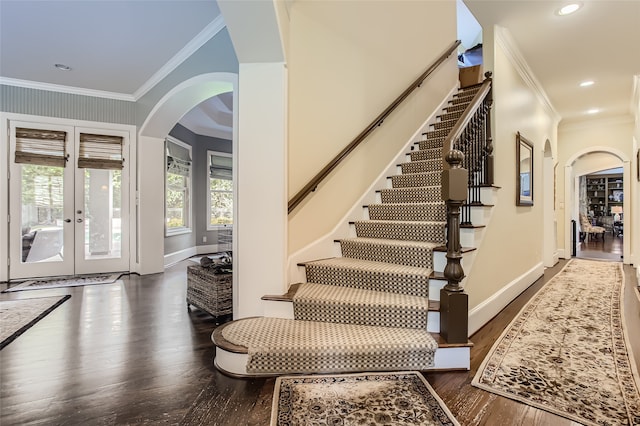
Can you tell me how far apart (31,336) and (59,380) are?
0.98m

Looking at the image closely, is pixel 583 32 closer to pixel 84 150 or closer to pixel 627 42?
pixel 627 42

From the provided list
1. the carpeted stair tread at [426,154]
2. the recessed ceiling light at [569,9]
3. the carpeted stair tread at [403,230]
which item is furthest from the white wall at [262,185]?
the recessed ceiling light at [569,9]

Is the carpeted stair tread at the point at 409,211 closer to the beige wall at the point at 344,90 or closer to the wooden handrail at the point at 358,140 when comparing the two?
the beige wall at the point at 344,90

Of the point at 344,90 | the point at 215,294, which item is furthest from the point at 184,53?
the point at 215,294

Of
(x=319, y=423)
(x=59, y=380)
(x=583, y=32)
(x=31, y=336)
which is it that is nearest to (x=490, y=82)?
(x=583, y=32)

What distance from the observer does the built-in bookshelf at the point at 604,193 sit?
1358cm

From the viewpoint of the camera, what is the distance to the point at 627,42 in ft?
11.0

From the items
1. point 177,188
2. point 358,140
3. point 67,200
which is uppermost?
point 358,140

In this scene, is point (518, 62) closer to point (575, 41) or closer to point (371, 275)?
point (575, 41)

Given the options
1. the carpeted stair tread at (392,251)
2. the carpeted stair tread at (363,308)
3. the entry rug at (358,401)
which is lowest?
the entry rug at (358,401)

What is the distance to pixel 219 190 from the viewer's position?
759 cm

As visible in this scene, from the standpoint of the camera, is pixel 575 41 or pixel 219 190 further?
pixel 219 190

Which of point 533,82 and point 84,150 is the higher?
point 533,82

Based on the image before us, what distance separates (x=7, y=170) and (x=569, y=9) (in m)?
6.90
